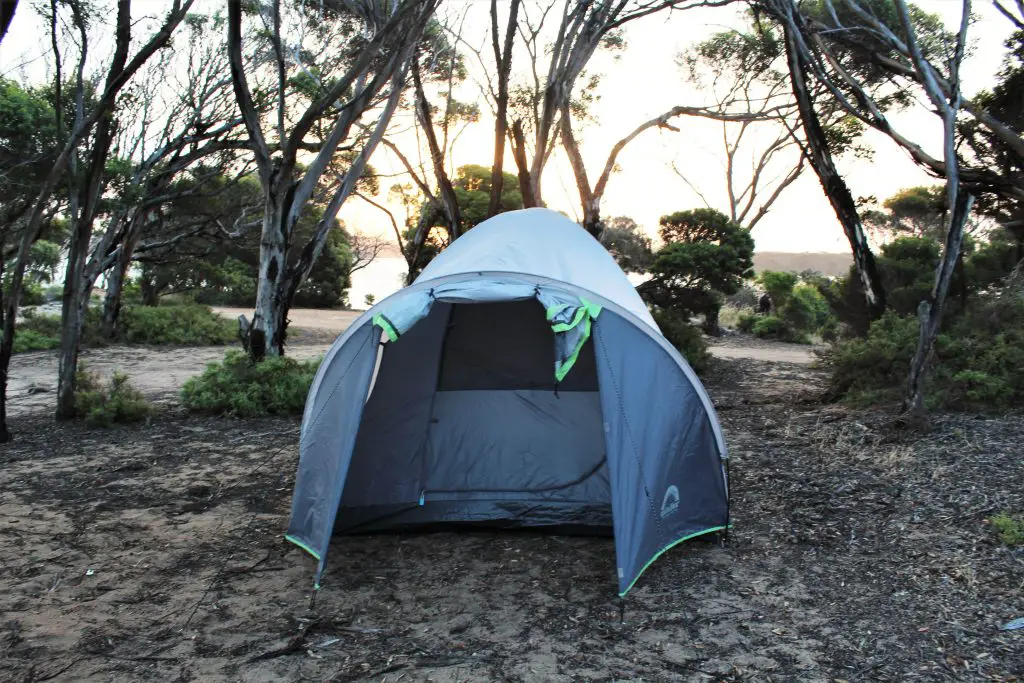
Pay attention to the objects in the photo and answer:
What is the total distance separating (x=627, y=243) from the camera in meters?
23.3

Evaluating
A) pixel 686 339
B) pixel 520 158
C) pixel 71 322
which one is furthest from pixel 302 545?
pixel 686 339

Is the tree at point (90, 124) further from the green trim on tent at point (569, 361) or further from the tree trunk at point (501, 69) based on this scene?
the green trim on tent at point (569, 361)

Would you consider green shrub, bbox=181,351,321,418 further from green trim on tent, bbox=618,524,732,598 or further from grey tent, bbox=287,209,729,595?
green trim on tent, bbox=618,524,732,598

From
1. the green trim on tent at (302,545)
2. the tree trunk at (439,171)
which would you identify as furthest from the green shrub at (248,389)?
the green trim on tent at (302,545)

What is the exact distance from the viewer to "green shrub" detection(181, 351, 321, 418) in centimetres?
900

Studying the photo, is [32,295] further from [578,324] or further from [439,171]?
[578,324]

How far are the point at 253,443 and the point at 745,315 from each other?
17.5 m

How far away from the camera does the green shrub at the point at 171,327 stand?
54.1 ft

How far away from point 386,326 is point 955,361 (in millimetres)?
6633

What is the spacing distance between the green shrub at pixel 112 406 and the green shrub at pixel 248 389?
2.00 ft

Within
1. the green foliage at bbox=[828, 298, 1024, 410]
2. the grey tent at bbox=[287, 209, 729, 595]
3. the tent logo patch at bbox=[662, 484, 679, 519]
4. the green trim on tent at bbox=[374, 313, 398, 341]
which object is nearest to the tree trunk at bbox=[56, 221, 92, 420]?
the grey tent at bbox=[287, 209, 729, 595]

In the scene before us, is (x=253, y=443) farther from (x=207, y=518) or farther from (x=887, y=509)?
(x=887, y=509)

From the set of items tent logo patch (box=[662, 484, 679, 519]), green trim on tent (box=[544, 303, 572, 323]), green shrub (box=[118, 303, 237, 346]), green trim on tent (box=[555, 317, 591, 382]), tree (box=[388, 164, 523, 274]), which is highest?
tree (box=[388, 164, 523, 274])

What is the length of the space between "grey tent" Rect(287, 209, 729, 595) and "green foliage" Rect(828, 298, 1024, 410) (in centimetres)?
395
